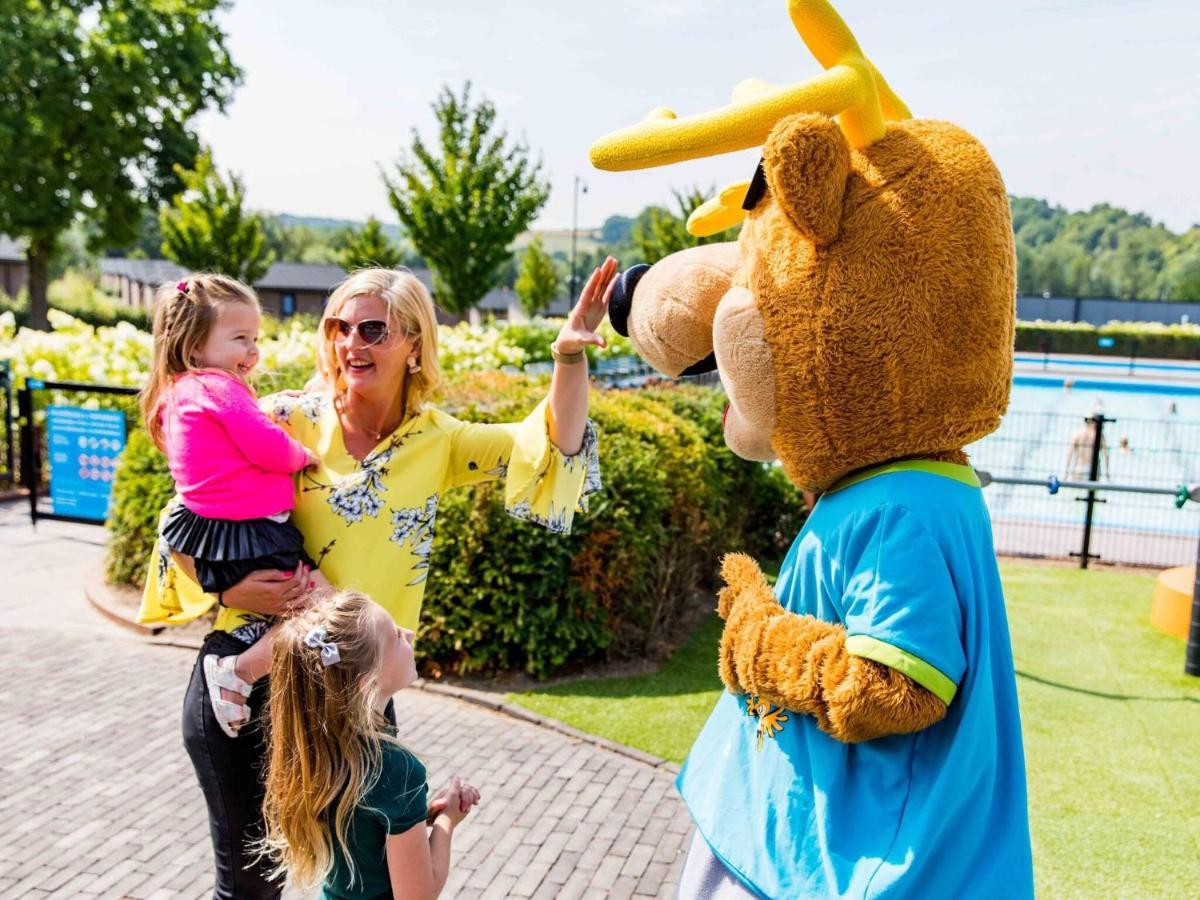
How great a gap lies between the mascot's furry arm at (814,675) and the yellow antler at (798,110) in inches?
35.8

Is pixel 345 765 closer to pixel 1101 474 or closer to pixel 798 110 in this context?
pixel 798 110

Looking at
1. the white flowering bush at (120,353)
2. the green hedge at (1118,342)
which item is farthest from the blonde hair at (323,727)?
the green hedge at (1118,342)

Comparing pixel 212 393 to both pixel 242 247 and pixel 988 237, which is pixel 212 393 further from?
pixel 242 247

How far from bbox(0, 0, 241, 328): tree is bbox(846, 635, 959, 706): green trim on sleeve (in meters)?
35.9

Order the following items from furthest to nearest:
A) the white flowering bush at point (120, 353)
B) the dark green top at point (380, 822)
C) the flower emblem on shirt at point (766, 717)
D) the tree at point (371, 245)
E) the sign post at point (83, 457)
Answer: the tree at point (371, 245) < the white flowering bush at point (120, 353) < the sign post at point (83, 457) < the dark green top at point (380, 822) < the flower emblem on shirt at point (766, 717)

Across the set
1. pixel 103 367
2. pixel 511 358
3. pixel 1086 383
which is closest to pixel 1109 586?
pixel 511 358

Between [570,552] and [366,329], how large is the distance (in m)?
3.03

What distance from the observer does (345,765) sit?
196cm

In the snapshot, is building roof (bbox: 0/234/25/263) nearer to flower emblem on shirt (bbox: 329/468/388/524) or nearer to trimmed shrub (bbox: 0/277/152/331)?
trimmed shrub (bbox: 0/277/152/331)

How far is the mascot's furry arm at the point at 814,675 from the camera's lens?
1636 mm

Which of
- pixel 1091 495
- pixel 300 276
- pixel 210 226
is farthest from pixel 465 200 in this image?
pixel 300 276

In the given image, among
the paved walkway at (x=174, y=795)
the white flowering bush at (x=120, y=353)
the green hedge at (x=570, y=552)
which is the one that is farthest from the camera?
the white flowering bush at (x=120, y=353)

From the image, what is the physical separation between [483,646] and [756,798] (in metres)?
3.72

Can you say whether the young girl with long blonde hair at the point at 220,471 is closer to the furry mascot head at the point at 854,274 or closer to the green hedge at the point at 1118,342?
the furry mascot head at the point at 854,274
